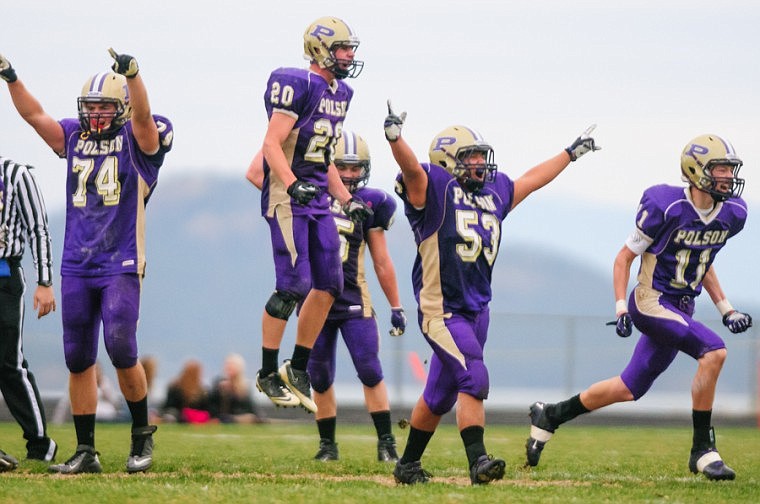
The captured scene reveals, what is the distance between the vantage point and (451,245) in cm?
850

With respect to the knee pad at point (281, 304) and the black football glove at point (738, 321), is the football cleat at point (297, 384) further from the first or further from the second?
the black football glove at point (738, 321)

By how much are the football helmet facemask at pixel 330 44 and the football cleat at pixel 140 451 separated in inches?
105

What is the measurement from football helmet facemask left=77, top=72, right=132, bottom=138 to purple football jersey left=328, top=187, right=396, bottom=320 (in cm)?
216

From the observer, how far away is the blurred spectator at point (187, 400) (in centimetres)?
1725

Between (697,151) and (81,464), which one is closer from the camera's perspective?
(81,464)

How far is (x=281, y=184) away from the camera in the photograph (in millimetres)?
8633

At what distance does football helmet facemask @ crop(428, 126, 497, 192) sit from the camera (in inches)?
338

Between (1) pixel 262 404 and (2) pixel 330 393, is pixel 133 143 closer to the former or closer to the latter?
(2) pixel 330 393

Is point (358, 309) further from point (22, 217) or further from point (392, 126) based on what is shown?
point (392, 126)

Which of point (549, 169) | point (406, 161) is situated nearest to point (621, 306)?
point (549, 169)

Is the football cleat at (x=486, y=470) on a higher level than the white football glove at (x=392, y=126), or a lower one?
lower

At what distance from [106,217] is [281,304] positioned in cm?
127

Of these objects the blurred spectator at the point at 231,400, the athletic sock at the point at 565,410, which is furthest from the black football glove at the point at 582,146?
the blurred spectator at the point at 231,400

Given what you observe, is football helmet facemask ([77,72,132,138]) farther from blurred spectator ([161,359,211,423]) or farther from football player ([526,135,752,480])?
blurred spectator ([161,359,211,423])
